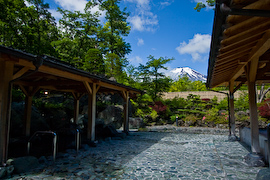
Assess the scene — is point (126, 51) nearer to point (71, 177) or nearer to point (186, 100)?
point (186, 100)

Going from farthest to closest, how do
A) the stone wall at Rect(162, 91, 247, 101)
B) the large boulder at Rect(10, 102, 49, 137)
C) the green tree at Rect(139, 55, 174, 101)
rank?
1. the stone wall at Rect(162, 91, 247, 101)
2. the green tree at Rect(139, 55, 174, 101)
3. the large boulder at Rect(10, 102, 49, 137)

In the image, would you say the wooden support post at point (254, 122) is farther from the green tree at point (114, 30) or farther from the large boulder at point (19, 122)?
the green tree at point (114, 30)

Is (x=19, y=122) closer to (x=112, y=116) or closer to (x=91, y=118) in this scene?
(x=91, y=118)

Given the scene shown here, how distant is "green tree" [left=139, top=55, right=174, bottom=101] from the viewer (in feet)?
62.0

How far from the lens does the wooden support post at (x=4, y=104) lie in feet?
12.2

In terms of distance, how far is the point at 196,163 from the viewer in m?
4.52

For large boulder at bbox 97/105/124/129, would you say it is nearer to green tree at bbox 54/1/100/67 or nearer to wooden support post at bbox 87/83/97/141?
wooden support post at bbox 87/83/97/141

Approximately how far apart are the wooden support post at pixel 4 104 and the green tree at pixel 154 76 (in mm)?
15676

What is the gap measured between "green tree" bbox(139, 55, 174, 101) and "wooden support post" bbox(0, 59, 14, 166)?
1568cm

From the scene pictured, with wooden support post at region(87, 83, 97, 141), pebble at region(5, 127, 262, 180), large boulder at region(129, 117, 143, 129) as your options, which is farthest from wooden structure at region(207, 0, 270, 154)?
large boulder at region(129, 117, 143, 129)

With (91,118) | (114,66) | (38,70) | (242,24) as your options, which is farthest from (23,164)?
(114,66)

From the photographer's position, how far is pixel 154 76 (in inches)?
763

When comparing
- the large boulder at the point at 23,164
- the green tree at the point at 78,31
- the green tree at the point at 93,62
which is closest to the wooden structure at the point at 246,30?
the large boulder at the point at 23,164

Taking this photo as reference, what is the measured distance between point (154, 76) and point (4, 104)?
648 inches
